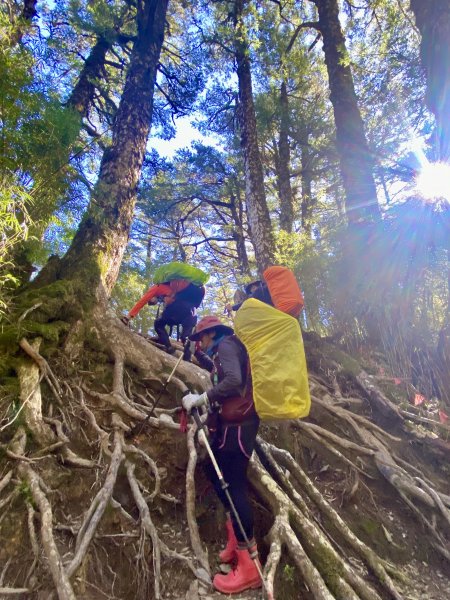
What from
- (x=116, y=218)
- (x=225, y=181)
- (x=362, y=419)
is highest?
(x=225, y=181)

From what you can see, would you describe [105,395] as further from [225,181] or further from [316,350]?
[225,181]

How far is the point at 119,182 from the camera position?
5.21m

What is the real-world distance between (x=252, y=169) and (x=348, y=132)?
82.4 inches

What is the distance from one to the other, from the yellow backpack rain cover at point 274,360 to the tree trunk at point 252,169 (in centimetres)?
437

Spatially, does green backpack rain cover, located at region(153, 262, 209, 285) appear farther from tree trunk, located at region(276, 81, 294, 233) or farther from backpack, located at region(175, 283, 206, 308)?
tree trunk, located at region(276, 81, 294, 233)

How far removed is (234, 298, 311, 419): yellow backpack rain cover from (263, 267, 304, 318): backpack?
0.19m

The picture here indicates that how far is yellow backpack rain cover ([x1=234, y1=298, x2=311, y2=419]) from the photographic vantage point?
2.47 m

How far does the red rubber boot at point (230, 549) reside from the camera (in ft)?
8.44

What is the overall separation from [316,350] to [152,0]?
732cm

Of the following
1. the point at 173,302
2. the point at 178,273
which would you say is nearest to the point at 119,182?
the point at 178,273

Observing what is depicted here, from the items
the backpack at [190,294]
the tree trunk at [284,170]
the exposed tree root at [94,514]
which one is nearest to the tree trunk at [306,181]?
the tree trunk at [284,170]

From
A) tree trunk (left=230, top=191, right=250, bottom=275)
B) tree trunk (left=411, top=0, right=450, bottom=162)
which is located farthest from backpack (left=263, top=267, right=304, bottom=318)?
tree trunk (left=230, top=191, right=250, bottom=275)

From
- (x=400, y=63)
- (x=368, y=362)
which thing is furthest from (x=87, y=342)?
(x=400, y=63)

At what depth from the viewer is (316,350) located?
5914 mm
